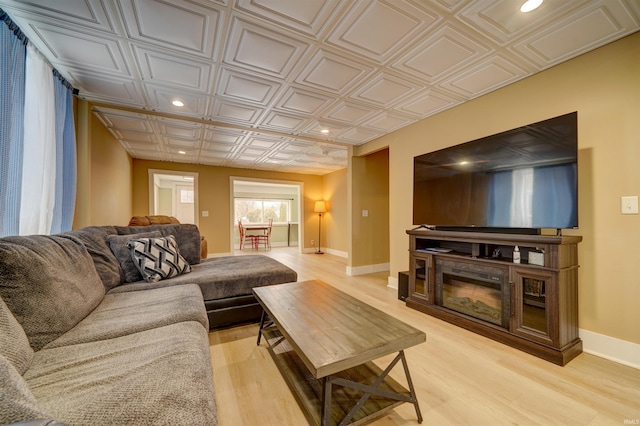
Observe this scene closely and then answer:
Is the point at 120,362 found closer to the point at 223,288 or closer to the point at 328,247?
the point at 223,288

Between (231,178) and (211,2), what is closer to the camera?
(211,2)

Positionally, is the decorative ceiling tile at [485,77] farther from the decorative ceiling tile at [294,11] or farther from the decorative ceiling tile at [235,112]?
the decorative ceiling tile at [235,112]

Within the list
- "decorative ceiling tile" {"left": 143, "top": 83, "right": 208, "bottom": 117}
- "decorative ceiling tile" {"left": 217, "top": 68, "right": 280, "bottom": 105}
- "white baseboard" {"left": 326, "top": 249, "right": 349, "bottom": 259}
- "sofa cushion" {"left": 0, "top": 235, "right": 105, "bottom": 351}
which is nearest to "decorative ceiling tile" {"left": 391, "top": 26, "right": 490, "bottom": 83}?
"decorative ceiling tile" {"left": 217, "top": 68, "right": 280, "bottom": 105}

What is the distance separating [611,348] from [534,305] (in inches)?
21.8

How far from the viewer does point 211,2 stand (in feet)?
4.73

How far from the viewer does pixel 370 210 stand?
4602 mm

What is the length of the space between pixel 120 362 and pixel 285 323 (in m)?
0.72

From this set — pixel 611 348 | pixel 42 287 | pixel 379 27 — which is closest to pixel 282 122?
pixel 379 27

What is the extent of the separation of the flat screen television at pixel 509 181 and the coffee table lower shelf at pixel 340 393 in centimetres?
168

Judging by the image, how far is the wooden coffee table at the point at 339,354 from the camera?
108 cm

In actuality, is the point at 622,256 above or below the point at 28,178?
below

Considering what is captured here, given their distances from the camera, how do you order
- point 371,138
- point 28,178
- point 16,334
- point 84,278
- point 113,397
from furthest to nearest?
point 371,138 → point 28,178 → point 84,278 → point 16,334 → point 113,397

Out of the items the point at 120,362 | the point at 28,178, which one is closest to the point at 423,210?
the point at 120,362

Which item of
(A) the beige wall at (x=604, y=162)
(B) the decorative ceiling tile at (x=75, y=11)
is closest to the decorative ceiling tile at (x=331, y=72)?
(B) the decorative ceiling tile at (x=75, y=11)
